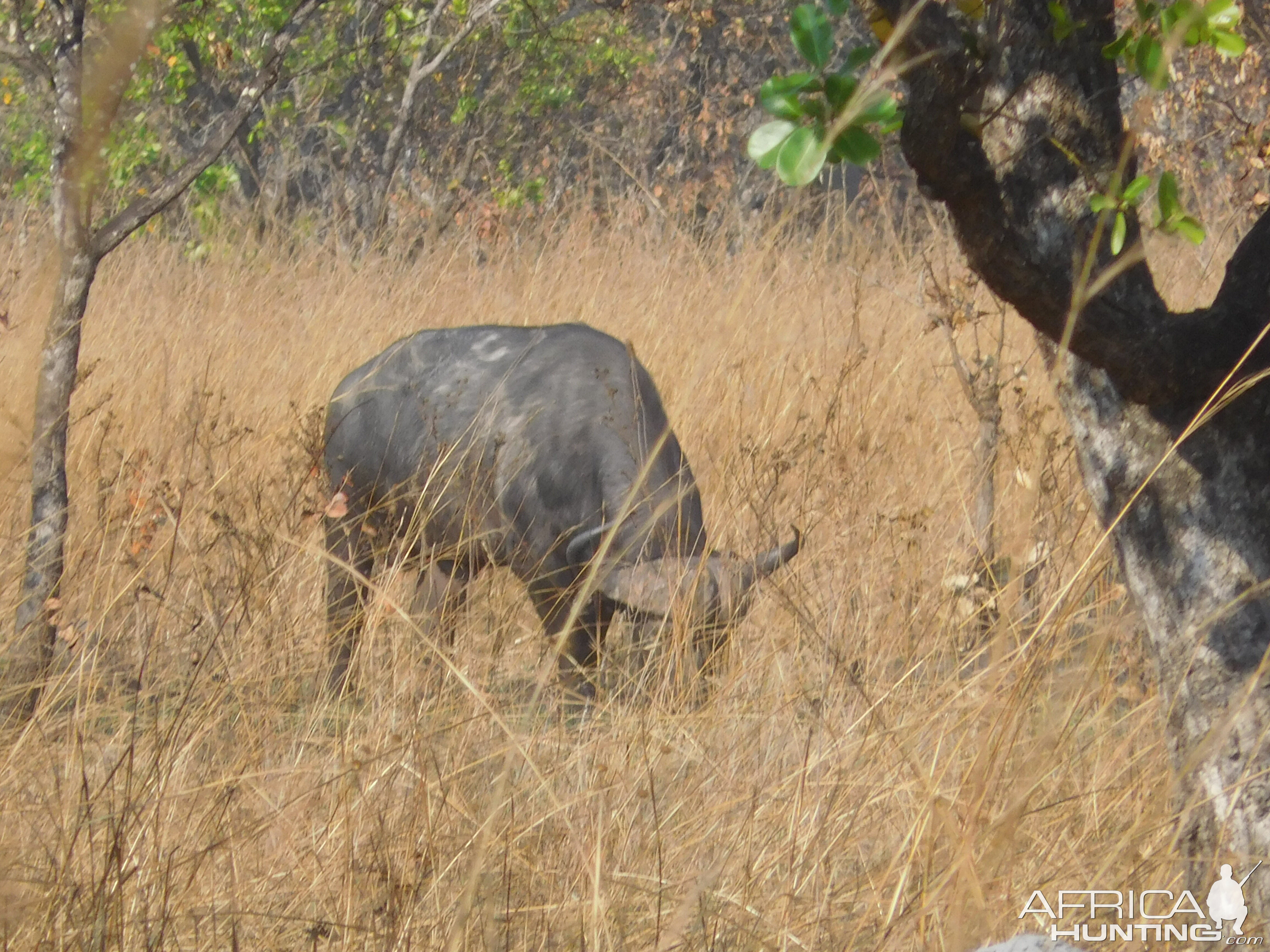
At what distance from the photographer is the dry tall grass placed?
194 cm

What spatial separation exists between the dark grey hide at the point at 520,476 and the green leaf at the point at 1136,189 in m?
1.96

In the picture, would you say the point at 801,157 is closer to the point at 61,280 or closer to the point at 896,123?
the point at 896,123

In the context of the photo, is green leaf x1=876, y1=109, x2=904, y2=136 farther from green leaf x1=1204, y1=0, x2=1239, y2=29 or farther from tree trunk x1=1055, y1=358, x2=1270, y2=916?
tree trunk x1=1055, y1=358, x2=1270, y2=916

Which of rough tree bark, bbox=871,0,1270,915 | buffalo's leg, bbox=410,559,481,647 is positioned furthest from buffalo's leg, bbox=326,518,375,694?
rough tree bark, bbox=871,0,1270,915

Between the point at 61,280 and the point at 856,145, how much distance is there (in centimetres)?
246

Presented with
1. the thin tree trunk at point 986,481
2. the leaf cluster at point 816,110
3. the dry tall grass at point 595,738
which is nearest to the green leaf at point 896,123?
the leaf cluster at point 816,110

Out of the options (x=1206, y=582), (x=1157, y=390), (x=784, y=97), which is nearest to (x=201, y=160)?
(x=784, y=97)

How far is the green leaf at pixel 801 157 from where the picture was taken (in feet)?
5.00

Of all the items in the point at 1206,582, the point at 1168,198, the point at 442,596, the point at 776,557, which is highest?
the point at 1168,198

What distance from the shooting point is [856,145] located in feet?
5.31

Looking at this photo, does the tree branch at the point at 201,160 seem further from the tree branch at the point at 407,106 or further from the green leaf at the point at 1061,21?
the tree branch at the point at 407,106

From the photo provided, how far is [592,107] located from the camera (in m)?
13.2

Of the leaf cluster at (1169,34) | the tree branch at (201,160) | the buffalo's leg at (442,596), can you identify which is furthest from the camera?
the buffalo's leg at (442,596)

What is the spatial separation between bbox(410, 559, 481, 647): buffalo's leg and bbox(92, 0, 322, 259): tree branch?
110cm
